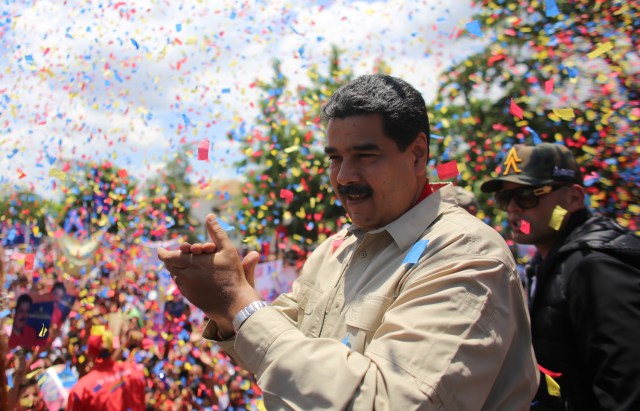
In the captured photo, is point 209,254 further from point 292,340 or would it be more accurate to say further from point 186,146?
point 186,146

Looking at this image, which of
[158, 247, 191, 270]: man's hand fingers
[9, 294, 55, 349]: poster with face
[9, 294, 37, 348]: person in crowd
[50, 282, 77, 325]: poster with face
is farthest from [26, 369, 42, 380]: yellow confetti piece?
[158, 247, 191, 270]: man's hand fingers

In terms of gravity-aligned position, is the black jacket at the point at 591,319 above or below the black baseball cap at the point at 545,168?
below

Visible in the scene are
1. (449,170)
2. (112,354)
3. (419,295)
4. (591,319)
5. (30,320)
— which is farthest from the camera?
(112,354)

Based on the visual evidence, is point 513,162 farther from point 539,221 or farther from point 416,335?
point 416,335

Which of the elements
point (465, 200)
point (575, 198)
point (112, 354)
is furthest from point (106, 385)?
point (575, 198)

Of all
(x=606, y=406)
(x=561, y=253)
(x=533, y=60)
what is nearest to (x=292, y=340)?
(x=606, y=406)

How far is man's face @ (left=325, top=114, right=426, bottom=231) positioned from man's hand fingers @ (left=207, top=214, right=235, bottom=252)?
0.45 meters

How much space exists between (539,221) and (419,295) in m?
1.77

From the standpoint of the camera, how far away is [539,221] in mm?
2830

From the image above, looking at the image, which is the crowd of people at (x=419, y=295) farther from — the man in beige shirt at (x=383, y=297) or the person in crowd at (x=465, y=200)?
the person in crowd at (x=465, y=200)

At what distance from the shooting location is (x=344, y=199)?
5.90 ft

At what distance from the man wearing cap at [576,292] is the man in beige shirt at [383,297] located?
66 cm

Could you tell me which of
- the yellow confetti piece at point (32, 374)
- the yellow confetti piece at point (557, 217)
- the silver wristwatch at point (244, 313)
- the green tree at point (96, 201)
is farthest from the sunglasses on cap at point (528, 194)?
the green tree at point (96, 201)

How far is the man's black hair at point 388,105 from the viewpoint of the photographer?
167 centimetres
